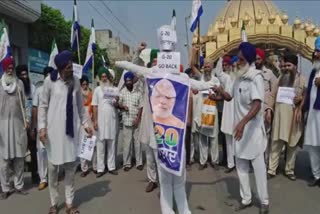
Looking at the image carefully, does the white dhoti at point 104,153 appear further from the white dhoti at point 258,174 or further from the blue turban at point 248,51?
the blue turban at point 248,51

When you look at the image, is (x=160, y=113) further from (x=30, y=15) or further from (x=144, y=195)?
(x=30, y=15)

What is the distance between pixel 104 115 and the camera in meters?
7.78

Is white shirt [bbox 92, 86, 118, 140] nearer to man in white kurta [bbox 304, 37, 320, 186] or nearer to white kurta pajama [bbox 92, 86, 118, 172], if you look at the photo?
white kurta pajama [bbox 92, 86, 118, 172]

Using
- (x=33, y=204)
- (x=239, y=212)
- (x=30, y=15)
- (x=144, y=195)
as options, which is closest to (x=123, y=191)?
(x=144, y=195)

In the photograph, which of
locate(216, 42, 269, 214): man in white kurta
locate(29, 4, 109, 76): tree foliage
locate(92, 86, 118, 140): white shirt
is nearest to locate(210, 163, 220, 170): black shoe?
locate(92, 86, 118, 140): white shirt

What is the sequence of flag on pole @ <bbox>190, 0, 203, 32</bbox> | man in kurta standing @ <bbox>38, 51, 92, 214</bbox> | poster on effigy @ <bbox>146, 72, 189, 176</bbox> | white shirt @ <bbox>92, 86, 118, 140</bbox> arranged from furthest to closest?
flag on pole @ <bbox>190, 0, 203, 32</bbox> → white shirt @ <bbox>92, 86, 118, 140</bbox> → man in kurta standing @ <bbox>38, 51, 92, 214</bbox> → poster on effigy @ <bbox>146, 72, 189, 176</bbox>

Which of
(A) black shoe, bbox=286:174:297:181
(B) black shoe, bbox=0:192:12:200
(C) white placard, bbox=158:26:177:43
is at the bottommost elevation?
(B) black shoe, bbox=0:192:12:200

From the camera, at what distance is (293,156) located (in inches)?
276

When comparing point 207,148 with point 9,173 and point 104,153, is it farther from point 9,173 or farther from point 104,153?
point 9,173

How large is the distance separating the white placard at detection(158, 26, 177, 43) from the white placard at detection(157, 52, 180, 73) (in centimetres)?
20

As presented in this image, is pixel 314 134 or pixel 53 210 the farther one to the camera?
pixel 314 134

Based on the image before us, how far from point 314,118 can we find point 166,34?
2961 mm

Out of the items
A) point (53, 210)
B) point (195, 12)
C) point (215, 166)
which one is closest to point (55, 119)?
point (53, 210)

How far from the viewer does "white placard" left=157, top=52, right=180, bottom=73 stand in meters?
4.80
